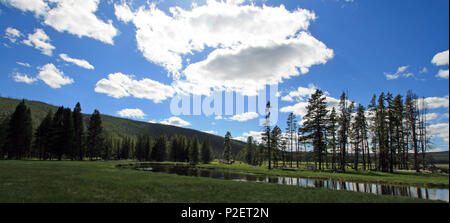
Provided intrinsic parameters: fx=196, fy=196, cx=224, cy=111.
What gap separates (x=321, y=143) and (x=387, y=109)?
1742 centimetres

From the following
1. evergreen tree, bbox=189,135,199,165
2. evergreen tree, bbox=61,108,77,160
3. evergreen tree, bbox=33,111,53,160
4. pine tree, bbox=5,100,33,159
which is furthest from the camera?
evergreen tree, bbox=189,135,199,165

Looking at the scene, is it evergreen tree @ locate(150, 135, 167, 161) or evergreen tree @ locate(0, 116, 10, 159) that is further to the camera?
evergreen tree @ locate(150, 135, 167, 161)

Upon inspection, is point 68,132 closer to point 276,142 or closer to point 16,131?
point 16,131

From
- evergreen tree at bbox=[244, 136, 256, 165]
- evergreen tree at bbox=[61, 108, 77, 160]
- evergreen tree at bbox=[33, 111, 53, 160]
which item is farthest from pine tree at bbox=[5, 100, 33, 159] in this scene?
evergreen tree at bbox=[244, 136, 256, 165]

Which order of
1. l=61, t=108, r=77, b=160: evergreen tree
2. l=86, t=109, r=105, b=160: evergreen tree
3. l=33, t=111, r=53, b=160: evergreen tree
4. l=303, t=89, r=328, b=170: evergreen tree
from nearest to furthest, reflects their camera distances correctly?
l=303, t=89, r=328, b=170: evergreen tree, l=33, t=111, r=53, b=160: evergreen tree, l=61, t=108, r=77, b=160: evergreen tree, l=86, t=109, r=105, b=160: evergreen tree

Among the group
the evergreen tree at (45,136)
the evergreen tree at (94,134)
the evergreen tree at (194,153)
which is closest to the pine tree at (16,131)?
the evergreen tree at (45,136)

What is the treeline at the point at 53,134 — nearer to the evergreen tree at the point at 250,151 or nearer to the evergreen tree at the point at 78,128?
the evergreen tree at the point at 78,128

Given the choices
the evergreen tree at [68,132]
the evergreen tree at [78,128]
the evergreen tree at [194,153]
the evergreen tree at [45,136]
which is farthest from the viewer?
the evergreen tree at [194,153]

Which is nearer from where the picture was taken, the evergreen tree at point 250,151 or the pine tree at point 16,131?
the pine tree at point 16,131

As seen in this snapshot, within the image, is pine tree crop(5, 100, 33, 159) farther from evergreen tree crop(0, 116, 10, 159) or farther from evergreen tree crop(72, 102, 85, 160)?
evergreen tree crop(72, 102, 85, 160)

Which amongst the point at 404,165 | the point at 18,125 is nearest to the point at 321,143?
the point at 404,165

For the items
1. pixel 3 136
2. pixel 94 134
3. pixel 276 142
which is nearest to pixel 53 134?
pixel 94 134
